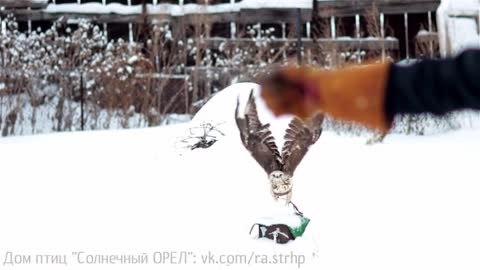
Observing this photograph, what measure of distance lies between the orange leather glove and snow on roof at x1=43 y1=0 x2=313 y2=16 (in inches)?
417

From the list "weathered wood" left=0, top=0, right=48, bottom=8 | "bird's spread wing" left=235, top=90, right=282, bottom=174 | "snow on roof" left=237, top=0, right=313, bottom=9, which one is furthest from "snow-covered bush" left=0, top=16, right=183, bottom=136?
"bird's spread wing" left=235, top=90, right=282, bottom=174

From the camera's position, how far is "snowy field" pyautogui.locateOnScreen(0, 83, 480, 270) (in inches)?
172

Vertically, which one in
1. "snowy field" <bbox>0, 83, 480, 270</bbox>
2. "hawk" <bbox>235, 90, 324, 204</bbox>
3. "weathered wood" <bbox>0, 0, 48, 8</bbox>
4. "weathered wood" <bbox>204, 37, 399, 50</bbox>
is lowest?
"snowy field" <bbox>0, 83, 480, 270</bbox>

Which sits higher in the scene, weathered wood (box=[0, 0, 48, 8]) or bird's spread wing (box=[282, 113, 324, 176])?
weathered wood (box=[0, 0, 48, 8])

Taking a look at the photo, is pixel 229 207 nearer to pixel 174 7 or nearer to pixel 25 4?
pixel 174 7

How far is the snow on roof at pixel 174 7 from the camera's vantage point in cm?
1165

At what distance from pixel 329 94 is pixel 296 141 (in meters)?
3.62

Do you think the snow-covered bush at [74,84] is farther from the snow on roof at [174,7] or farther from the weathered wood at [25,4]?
the weathered wood at [25,4]

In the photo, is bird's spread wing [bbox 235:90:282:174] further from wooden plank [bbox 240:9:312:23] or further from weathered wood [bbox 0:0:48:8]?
weathered wood [bbox 0:0:48:8]

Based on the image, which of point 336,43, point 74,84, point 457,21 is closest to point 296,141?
point 457,21

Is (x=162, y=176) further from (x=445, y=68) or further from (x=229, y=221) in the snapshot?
(x=445, y=68)

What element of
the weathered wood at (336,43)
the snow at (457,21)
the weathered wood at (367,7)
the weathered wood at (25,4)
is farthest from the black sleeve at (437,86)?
the weathered wood at (25,4)

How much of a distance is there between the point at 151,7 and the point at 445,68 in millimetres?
11485

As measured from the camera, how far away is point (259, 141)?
4574 mm
